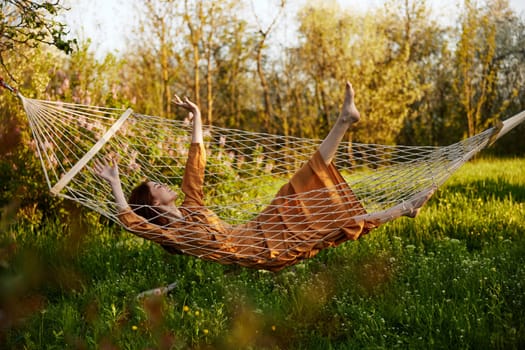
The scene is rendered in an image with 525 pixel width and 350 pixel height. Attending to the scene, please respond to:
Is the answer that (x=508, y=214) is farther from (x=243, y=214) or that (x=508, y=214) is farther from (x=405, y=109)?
(x=405, y=109)

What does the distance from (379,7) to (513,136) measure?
8.43 feet

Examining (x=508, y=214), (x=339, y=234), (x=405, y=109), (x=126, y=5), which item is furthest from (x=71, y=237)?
(x=405, y=109)

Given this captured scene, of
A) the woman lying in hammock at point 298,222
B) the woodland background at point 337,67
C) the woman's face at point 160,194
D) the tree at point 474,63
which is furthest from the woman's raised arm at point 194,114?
the tree at point 474,63

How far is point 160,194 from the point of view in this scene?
229 cm

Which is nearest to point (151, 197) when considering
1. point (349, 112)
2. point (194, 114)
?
point (194, 114)

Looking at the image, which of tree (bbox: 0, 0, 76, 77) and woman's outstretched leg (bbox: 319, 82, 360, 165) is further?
tree (bbox: 0, 0, 76, 77)

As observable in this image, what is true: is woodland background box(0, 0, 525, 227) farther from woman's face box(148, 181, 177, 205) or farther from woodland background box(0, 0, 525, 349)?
woman's face box(148, 181, 177, 205)

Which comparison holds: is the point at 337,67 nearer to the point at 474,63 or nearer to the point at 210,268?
the point at 474,63

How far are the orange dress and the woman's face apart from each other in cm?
23

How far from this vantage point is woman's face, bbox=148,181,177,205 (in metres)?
2.27

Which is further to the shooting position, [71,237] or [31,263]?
[71,237]

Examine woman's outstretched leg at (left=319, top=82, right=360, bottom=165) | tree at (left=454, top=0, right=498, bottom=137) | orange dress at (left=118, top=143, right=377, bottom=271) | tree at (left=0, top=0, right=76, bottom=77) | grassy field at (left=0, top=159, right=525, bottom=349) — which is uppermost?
tree at (left=454, top=0, right=498, bottom=137)

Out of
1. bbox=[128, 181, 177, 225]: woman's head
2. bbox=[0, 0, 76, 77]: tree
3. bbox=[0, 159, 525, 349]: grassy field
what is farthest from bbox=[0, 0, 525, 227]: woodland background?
bbox=[128, 181, 177, 225]: woman's head

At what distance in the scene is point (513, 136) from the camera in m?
7.25
